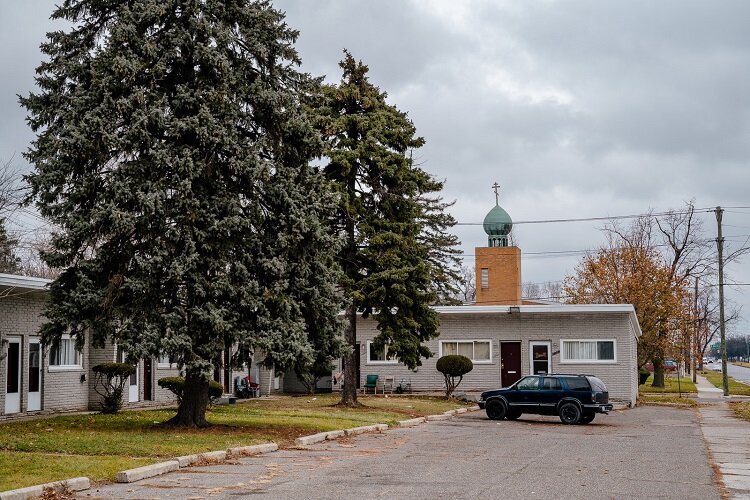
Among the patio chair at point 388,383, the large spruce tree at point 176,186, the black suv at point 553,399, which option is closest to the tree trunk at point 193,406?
the large spruce tree at point 176,186

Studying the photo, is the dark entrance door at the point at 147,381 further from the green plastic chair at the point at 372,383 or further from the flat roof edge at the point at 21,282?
the green plastic chair at the point at 372,383

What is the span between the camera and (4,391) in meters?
25.1

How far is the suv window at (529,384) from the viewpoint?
28484 millimetres

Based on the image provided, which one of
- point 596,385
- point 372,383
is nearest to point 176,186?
point 596,385

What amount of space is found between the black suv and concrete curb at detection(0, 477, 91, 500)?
1808 centimetres

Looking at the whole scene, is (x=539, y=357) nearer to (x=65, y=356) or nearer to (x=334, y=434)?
(x=65, y=356)

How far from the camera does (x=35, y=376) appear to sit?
2691 cm

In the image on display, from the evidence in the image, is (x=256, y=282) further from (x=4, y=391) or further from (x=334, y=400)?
(x=334, y=400)

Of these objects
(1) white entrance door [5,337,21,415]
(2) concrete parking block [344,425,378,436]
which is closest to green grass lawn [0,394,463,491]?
(2) concrete parking block [344,425,378,436]

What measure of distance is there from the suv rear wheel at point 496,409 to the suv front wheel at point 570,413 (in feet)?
6.18

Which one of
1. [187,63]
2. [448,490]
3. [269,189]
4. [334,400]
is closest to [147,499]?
[448,490]

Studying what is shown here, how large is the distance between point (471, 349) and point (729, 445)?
70.3 feet

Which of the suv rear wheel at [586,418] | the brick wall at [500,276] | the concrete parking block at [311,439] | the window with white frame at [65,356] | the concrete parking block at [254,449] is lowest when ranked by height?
the suv rear wheel at [586,418]

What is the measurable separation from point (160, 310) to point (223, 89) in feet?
16.6
